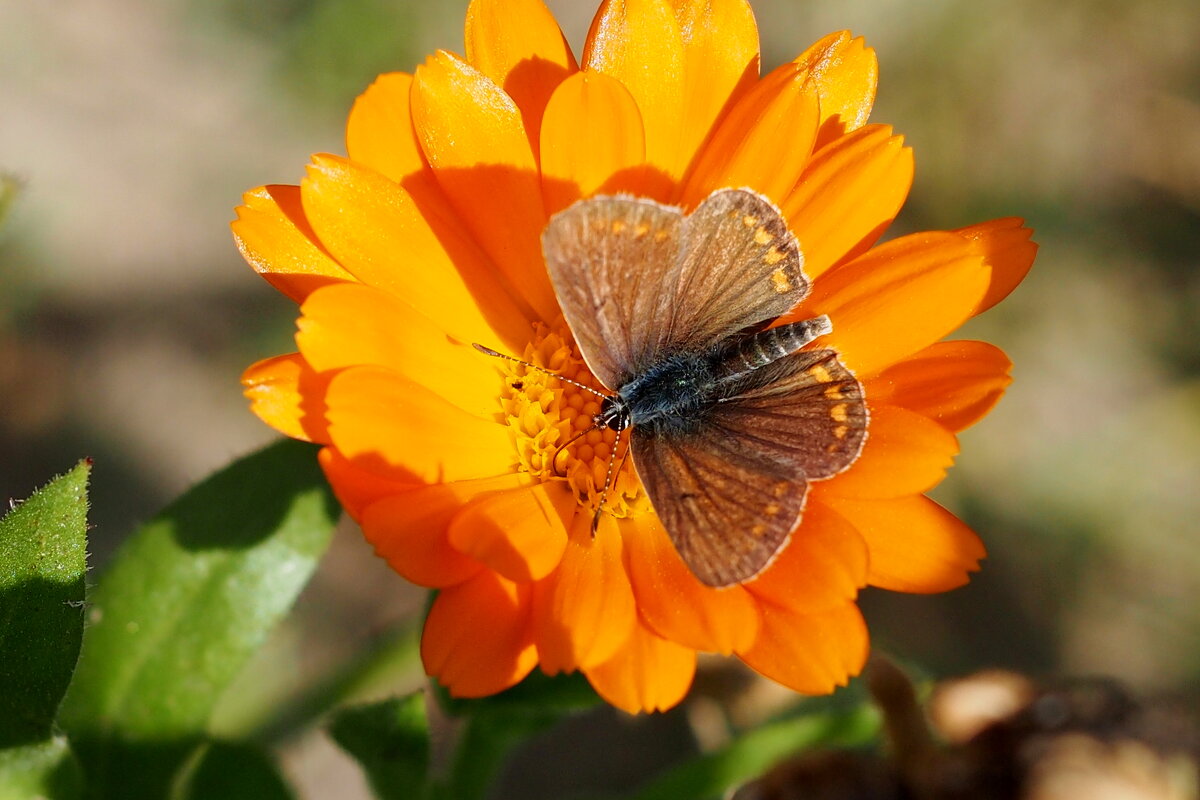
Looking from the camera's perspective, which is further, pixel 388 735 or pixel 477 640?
pixel 388 735

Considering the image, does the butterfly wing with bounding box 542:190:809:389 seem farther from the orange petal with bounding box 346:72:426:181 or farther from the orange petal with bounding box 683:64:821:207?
the orange petal with bounding box 346:72:426:181

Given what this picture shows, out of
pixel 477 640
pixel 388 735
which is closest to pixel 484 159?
pixel 477 640

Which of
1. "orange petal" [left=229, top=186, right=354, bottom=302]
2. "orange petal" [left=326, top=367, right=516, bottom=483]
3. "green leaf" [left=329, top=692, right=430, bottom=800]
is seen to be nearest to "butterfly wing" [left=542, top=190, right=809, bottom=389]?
"orange petal" [left=326, top=367, right=516, bottom=483]

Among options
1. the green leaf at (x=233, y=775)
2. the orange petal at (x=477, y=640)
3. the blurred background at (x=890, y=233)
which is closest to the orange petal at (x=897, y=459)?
the orange petal at (x=477, y=640)

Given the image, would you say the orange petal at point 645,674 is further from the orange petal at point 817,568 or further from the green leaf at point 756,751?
the green leaf at point 756,751

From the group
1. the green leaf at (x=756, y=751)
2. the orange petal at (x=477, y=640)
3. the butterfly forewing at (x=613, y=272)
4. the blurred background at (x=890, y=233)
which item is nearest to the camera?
the orange petal at (x=477, y=640)

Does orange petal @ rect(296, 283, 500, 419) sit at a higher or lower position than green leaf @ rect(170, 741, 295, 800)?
higher

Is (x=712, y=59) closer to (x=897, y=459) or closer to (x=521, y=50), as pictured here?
(x=521, y=50)

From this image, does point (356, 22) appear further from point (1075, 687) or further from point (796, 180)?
point (1075, 687)
